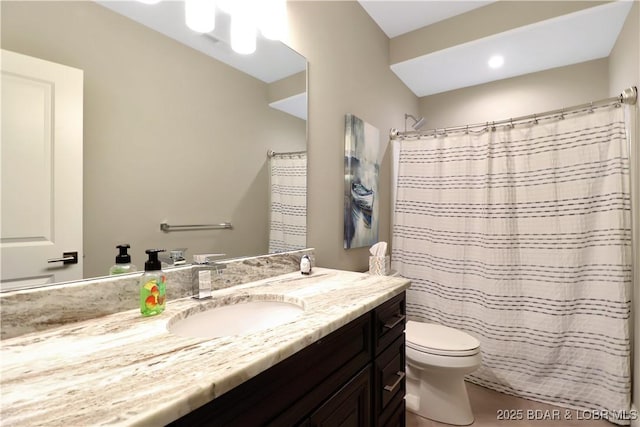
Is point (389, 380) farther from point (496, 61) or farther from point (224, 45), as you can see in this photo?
point (496, 61)

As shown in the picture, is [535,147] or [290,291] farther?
[535,147]

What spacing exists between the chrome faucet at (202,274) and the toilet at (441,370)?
123cm

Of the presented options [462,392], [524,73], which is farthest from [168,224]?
[524,73]

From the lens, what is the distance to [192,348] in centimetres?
64

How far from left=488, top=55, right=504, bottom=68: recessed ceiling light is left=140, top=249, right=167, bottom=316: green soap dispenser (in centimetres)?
273

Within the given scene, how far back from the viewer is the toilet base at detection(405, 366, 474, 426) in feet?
5.57

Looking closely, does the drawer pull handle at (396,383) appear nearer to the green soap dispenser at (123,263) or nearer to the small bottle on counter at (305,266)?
the small bottle on counter at (305,266)

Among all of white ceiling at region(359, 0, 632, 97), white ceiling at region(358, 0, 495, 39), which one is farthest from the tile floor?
white ceiling at region(358, 0, 495, 39)

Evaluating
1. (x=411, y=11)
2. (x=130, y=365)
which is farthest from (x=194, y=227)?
(x=411, y=11)

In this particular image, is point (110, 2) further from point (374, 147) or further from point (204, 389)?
point (374, 147)

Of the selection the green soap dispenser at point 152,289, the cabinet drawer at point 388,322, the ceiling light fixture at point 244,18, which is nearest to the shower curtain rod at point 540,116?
the ceiling light fixture at point 244,18

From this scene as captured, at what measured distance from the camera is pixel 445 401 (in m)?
1.71

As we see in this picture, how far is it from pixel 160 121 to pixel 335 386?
3.30 feet

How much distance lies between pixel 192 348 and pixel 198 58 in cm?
102
